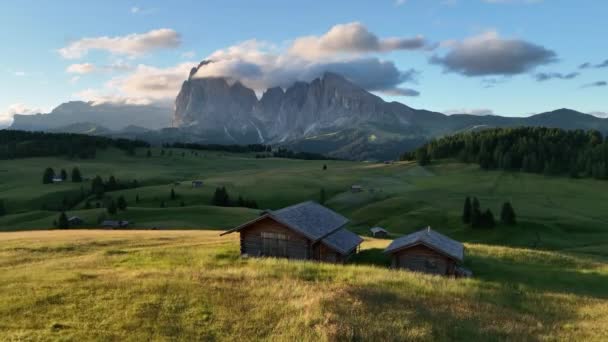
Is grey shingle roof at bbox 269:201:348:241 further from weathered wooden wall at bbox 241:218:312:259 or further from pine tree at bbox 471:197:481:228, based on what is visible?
pine tree at bbox 471:197:481:228

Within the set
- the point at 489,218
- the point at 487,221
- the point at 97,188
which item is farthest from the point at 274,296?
A: the point at 97,188

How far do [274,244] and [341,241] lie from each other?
22.8 ft

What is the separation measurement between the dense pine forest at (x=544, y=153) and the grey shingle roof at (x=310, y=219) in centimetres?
→ 13687

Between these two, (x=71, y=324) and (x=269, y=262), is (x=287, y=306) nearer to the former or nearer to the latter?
(x=71, y=324)

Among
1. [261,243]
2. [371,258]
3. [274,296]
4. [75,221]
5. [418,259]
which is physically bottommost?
[75,221]

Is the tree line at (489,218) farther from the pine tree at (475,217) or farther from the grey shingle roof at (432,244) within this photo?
the grey shingle roof at (432,244)

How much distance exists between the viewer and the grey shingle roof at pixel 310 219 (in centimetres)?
4362

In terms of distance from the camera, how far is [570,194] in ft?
418

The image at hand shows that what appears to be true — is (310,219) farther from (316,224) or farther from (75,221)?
(75,221)

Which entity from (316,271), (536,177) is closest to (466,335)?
(316,271)

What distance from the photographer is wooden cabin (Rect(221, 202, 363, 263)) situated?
143ft

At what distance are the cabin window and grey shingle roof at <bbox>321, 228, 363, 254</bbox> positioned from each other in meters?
3.92

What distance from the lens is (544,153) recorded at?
571 ft

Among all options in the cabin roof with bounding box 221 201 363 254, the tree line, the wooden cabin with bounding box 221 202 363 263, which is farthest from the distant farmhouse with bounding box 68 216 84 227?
the tree line
